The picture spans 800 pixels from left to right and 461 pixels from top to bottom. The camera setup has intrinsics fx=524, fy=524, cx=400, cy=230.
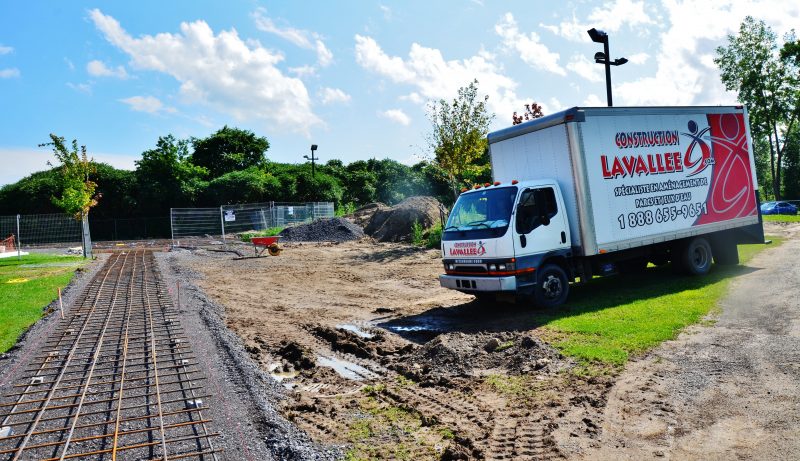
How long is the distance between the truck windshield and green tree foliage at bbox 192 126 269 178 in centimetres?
4306

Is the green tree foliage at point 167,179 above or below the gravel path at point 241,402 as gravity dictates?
above

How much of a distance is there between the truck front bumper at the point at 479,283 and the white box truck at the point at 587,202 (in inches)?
0.8

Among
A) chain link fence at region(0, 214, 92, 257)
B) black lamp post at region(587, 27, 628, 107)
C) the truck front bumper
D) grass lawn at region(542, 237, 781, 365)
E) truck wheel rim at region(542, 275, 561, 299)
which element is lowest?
grass lawn at region(542, 237, 781, 365)

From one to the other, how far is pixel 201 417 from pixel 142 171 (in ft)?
134

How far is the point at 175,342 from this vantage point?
8484 millimetres

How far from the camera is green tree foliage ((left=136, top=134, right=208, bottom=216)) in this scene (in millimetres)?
39500

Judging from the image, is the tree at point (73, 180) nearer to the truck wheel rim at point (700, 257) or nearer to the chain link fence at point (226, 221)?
the chain link fence at point (226, 221)

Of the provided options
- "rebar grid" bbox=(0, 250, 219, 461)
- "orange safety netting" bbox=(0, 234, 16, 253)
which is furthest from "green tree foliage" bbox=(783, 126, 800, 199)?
"orange safety netting" bbox=(0, 234, 16, 253)

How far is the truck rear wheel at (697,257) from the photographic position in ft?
37.9

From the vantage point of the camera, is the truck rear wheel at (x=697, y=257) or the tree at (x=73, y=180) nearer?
the truck rear wheel at (x=697, y=257)

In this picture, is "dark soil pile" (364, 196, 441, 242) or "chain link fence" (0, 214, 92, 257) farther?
"chain link fence" (0, 214, 92, 257)

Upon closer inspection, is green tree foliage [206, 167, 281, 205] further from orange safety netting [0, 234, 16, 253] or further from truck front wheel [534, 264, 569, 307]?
truck front wheel [534, 264, 569, 307]

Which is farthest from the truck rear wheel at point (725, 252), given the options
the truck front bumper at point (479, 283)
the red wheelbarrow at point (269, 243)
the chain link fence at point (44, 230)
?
the chain link fence at point (44, 230)

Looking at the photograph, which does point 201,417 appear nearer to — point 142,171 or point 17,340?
point 17,340
